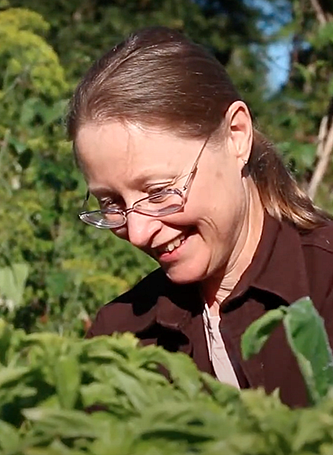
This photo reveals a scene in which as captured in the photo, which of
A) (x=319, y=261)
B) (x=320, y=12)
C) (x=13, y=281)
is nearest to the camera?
(x=319, y=261)

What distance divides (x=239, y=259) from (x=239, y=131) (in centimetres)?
23

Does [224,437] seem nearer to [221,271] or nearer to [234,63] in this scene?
[221,271]

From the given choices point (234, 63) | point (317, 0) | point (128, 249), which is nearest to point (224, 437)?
point (128, 249)

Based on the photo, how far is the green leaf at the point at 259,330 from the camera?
30.4 inches

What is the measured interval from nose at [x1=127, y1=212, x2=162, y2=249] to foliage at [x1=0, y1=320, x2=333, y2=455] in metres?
0.81

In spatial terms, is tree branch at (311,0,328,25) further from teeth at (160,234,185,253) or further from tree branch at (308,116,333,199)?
teeth at (160,234,185,253)

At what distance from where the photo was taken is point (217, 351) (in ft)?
6.07

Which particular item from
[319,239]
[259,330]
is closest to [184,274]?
[319,239]

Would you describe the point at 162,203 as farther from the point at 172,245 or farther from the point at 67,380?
the point at 67,380

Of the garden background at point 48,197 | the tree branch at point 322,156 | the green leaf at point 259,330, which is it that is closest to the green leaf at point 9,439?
the green leaf at point 259,330

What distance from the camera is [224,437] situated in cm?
60

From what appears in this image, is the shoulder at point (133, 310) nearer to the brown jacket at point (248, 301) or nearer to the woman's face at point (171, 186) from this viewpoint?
the brown jacket at point (248, 301)

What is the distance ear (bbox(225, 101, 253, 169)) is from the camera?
1.83 meters

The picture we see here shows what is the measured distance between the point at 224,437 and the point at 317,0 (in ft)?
12.8
